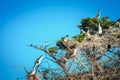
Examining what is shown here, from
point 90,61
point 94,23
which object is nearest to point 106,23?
point 94,23

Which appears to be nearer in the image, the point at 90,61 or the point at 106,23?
the point at 90,61

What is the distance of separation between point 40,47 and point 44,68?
776 mm

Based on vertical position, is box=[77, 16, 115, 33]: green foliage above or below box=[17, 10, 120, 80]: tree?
above

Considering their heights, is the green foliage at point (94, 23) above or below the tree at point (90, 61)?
above

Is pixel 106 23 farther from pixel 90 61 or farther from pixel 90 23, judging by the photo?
pixel 90 61

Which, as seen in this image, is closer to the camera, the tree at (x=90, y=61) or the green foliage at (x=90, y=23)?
the tree at (x=90, y=61)

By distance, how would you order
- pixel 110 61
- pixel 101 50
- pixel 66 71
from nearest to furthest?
pixel 66 71 → pixel 110 61 → pixel 101 50

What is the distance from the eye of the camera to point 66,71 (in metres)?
9.04

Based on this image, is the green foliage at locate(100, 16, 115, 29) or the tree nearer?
the tree

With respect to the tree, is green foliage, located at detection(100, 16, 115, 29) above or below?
above

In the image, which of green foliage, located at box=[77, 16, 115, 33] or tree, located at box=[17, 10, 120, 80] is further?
green foliage, located at box=[77, 16, 115, 33]

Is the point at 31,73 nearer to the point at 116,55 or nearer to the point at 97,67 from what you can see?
the point at 97,67

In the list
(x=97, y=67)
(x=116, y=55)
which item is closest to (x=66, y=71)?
(x=97, y=67)

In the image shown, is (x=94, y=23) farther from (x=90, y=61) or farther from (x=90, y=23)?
(x=90, y=61)
